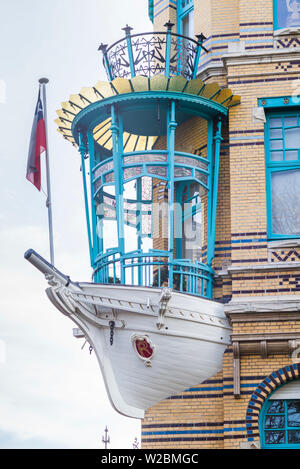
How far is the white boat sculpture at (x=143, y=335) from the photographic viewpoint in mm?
16500

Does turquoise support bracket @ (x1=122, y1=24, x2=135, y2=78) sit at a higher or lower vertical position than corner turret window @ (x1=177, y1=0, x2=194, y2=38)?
lower

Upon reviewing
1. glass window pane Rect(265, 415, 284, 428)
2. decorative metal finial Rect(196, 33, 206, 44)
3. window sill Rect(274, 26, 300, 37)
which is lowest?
glass window pane Rect(265, 415, 284, 428)

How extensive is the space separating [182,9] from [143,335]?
26.1 feet

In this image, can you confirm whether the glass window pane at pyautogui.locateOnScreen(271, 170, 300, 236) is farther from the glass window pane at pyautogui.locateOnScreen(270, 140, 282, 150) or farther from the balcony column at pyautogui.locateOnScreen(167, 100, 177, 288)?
the balcony column at pyautogui.locateOnScreen(167, 100, 177, 288)

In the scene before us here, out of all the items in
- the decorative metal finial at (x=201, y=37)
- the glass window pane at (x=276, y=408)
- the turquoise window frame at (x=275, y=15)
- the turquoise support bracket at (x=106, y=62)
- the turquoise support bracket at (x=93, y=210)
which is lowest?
the glass window pane at (x=276, y=408)

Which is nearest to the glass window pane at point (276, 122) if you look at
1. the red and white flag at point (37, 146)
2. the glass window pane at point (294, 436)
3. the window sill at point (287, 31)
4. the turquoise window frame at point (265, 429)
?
the window sill at point (287, 31)

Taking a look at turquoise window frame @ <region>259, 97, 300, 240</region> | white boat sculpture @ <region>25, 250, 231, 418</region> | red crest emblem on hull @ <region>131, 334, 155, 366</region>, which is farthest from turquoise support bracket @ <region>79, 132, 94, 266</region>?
turquoise window frame @ <region>259, 97, 300, 240</region>

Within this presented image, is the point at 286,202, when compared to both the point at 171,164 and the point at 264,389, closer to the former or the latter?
the point at 171,164

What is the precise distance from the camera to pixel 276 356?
16.5 meters

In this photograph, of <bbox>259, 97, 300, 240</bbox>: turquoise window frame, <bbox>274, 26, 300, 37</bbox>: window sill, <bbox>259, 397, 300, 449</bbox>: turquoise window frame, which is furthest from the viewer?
<bbox>274, 26, 300, 37</bbox>: window sill

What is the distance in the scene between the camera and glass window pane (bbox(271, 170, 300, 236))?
17.5 metres

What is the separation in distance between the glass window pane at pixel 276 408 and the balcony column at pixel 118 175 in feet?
11.1

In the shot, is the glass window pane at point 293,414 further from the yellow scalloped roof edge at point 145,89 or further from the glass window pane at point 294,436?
the yellow scalloped roof edge at point 145,89
